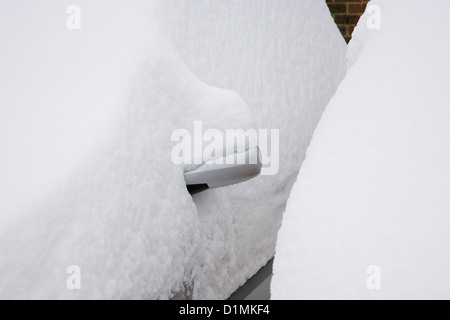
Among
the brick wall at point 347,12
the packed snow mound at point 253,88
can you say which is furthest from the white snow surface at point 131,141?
the brick wall at point 347,12

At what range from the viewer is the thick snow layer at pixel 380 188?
909 mm

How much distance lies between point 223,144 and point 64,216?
0.49 metres

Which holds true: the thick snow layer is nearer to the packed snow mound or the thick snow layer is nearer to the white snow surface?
the white snow surface

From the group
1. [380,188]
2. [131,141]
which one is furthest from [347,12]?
[380,188]

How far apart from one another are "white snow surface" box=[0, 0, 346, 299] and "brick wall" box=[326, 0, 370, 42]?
9.88ft

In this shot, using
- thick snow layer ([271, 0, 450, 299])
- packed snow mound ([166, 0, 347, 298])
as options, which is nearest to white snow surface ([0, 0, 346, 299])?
packed snow mound ([166, 0, 347, 298])

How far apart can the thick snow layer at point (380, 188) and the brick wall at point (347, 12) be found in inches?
147

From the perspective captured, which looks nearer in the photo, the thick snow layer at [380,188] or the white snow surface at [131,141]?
the thick snow layer at [380,188]

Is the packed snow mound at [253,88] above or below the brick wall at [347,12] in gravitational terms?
below

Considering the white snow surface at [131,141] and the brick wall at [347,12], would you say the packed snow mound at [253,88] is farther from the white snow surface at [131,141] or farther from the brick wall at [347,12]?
the brick wall at [347,12]

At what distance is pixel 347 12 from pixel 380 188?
4179 millimetres

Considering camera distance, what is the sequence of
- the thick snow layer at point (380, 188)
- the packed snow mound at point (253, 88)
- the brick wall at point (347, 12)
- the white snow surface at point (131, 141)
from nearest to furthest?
the thick snow layer at point (380, 188) < the white snow surface at point (131, 141) < the packed snow mound at point (253, 88) < the brick wall at point (347, 12)

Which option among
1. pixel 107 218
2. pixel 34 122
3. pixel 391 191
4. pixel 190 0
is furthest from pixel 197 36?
pixel 391 191
